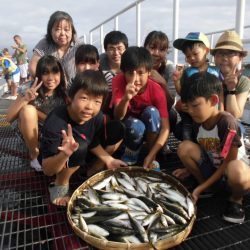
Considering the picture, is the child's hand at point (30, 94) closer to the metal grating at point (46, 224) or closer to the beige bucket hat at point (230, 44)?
the metal grating at point (46, 224)

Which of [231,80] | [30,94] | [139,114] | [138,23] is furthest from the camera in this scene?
[138,23]

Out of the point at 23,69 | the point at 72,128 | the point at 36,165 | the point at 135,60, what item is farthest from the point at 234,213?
the point at 23,69

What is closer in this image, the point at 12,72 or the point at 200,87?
A: the point at 200,87

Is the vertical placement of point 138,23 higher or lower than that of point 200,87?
higher

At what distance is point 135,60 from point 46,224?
70.6 inches

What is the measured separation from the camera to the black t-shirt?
2.34m

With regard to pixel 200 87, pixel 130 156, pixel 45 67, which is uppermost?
pixel 45 67

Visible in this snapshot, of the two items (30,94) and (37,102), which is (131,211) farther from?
(37,102)

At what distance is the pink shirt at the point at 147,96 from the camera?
3036mm

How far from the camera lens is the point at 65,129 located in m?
2.39

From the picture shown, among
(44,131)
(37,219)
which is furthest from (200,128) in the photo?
(37,219)

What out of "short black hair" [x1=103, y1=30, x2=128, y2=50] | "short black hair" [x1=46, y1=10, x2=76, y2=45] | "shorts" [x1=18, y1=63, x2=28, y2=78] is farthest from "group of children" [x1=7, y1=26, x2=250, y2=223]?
"shorts" [x1=18, y1=63, x2=28, y2=78]

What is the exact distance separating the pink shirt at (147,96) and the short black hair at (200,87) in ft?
2.11

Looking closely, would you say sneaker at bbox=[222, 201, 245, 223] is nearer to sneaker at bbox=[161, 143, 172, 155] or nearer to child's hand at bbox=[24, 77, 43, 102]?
sneaker at bbox=[161, 143, 172, 155]
